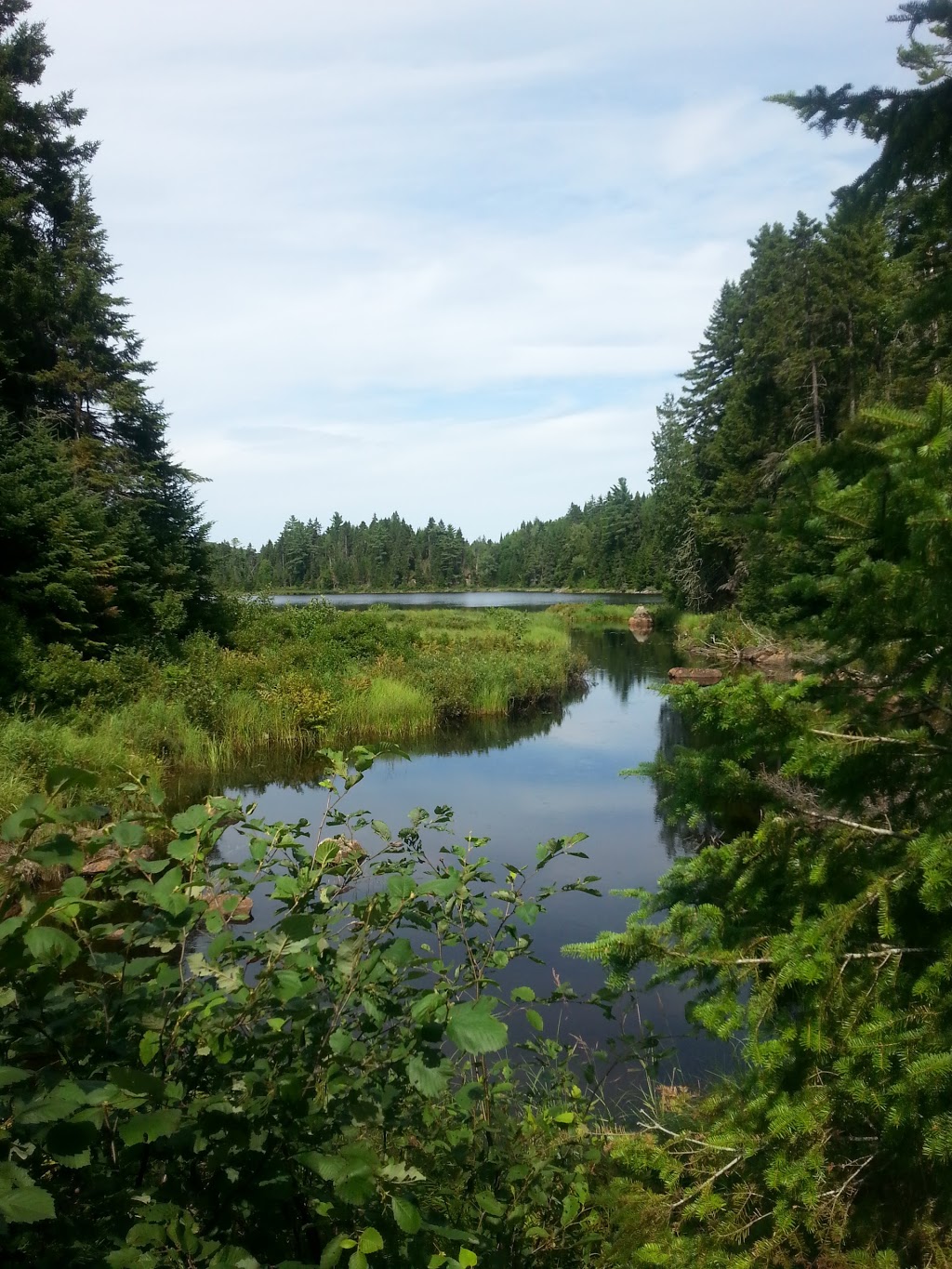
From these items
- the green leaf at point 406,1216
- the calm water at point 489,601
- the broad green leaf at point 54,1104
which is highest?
the calm water at point 489,601

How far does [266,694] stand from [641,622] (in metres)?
31.2

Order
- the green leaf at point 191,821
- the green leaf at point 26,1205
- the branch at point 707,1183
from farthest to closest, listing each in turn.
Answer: the branch at point 707,1183
the green leaf at point 191,821
the green leaf at point 26,1205

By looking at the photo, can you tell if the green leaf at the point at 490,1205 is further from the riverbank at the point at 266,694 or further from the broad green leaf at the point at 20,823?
the riverbank at the point at 266,694

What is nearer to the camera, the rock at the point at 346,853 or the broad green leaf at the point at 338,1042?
the broad green leaf at the point at 338,1042

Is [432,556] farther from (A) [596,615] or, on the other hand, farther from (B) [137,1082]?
(B) [137,1082]

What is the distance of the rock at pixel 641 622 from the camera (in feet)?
139

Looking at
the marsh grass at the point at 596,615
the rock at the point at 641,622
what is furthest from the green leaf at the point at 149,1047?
the marsh grass at the point at 596,615

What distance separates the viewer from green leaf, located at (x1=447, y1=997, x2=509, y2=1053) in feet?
4.09

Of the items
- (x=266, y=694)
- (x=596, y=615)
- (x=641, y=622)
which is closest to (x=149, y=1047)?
(x=266, y=694)

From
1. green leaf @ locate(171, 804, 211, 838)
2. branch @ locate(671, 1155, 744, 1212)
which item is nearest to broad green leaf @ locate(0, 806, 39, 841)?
green leaf @ locate(171, 804, 211, 838)

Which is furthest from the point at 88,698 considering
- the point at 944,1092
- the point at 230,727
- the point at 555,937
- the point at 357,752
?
the point at 944,1092

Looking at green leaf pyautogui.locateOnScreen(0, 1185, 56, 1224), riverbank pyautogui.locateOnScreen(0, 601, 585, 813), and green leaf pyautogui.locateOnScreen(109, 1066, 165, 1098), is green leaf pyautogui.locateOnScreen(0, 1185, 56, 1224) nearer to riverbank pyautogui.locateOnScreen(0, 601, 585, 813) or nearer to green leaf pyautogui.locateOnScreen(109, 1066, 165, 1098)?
green leaf pyautogui.locateOnScreen(109, 1066, 165, 1098)

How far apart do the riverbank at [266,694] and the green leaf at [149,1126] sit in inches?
251

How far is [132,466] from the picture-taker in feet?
56.2
